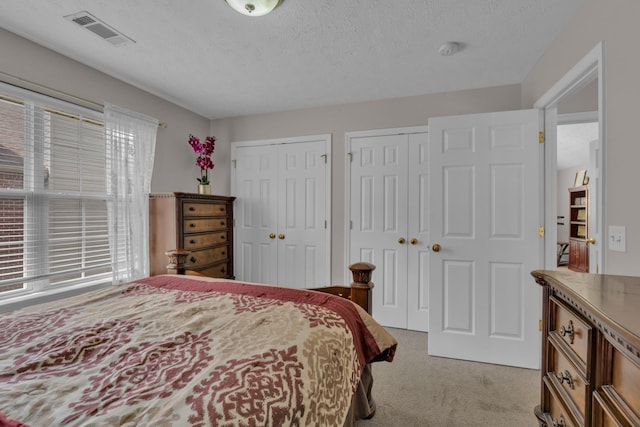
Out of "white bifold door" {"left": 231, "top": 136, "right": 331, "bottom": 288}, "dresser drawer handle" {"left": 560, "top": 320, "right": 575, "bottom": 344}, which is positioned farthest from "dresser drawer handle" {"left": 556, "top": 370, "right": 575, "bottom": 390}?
"white bifold door" {"left": 231, "top": 136, "right": 331, "bottom": 288}

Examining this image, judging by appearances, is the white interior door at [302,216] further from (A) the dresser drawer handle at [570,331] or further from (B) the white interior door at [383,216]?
(A) the dresser drawer handle at [570,331]

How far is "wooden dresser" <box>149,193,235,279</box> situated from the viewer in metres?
2.84

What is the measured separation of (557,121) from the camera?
2.47m

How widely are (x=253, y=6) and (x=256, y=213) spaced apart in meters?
2.40

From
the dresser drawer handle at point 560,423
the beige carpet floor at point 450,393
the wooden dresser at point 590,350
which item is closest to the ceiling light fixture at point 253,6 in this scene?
the wooden dresser at point 590,350

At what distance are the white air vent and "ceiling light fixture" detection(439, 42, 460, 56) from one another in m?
2.25

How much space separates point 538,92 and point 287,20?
204 centimetres

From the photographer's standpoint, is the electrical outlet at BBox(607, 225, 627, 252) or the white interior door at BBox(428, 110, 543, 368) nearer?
the electrical outlet at BBox(607, 225, 627, 252)

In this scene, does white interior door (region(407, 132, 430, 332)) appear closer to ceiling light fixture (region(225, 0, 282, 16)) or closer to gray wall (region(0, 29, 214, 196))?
ceiling light fixture (region(225, 0, 282, 16))

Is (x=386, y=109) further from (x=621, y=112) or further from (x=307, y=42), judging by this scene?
(x=621, y=112)

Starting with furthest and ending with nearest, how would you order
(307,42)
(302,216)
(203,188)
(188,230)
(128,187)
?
(302,216)
(203,188)
(188,230)
(128,187)
(307,42)

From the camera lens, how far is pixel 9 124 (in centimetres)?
205

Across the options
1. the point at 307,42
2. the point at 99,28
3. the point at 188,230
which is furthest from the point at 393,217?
the point at 99,28

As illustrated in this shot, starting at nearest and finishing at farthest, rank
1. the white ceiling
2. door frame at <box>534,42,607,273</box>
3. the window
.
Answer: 1. door frame at <box>534,42,607,273</box>
2. the white ceiling
3. the window
